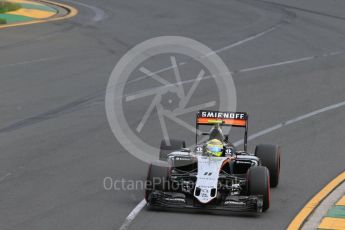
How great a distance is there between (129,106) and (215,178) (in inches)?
339

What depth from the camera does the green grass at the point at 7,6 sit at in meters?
35.4

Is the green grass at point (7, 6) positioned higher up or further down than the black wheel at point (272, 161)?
higher up

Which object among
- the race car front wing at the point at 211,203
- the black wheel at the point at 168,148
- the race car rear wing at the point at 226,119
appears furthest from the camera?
the race car rear wing at the point at 226,119

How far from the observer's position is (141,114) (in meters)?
21.8

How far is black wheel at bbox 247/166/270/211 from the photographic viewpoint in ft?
46.3

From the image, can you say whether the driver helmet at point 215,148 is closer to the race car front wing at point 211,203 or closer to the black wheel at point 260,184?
the black wheel at point 260,184

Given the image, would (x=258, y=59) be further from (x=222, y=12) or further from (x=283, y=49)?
(x=222, y=12)

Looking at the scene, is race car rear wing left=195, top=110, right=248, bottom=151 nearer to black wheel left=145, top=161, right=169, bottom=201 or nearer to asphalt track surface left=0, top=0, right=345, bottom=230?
asphalt track surface left=0, top=0, right=345, bottom=230

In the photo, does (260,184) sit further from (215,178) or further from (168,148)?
(168,148)

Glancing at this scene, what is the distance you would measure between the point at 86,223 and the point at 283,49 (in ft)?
58.9

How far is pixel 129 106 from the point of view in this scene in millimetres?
22688

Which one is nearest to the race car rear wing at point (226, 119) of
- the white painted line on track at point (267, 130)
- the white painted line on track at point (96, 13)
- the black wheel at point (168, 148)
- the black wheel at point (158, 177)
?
the black wheel at point (168, 148)

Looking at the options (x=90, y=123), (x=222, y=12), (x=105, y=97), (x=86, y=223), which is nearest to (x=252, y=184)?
(x=86, y=223)

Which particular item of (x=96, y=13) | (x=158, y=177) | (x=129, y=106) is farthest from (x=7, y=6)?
(x=158, y=177)
